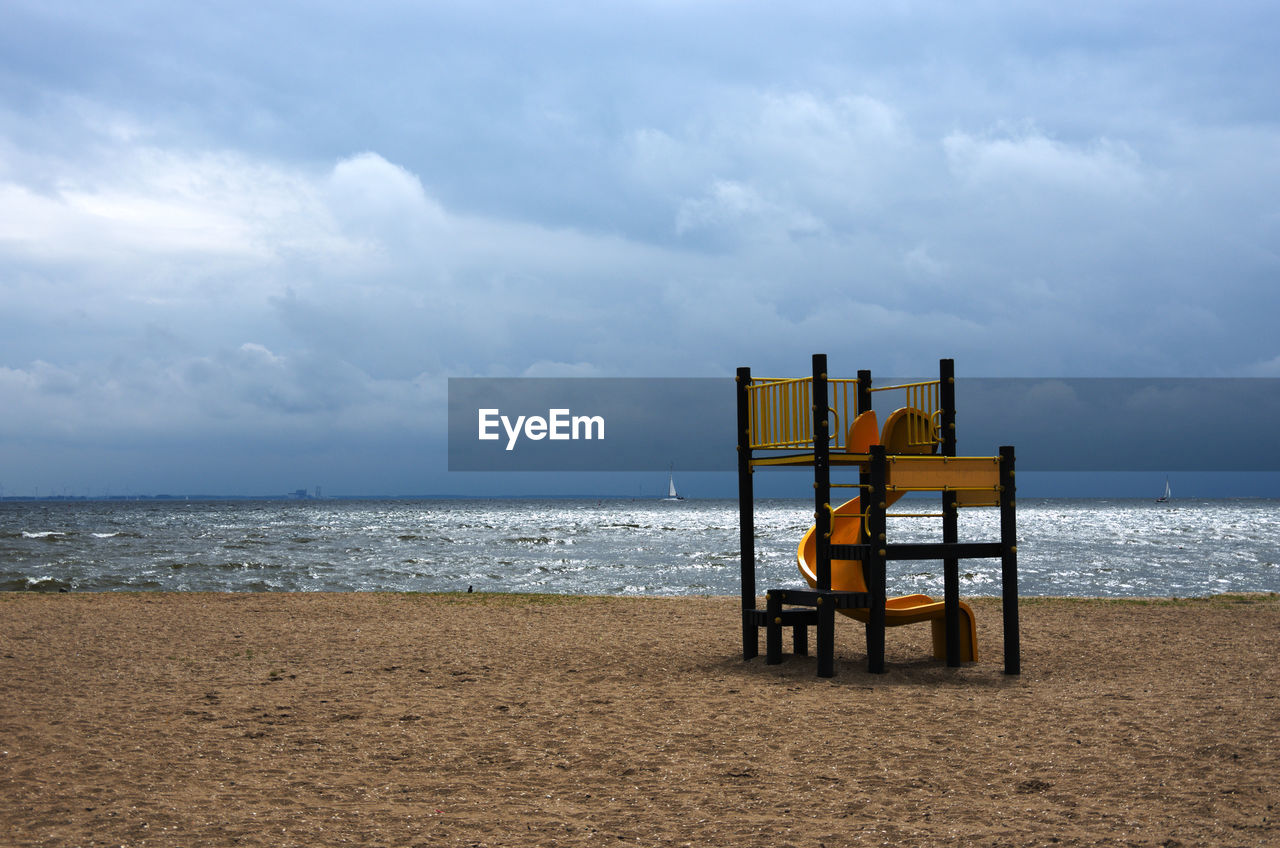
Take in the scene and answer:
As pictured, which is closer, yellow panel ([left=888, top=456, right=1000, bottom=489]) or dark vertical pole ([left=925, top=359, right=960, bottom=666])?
yellow panel ([left=888, top=456, right=1000, bottom=489])

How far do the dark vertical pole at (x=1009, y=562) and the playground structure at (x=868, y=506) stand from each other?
0.01 m

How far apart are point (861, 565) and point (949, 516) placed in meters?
1.16

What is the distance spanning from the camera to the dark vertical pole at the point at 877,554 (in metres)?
10.6

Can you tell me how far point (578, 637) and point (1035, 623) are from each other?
23.0ft

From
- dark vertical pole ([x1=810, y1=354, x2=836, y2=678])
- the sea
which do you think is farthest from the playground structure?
the sea

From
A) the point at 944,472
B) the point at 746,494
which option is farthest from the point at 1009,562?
the point at 746,494

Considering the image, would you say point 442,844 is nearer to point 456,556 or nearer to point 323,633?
point 323,633

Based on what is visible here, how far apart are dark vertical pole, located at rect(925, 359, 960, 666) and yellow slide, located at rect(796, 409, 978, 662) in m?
0.14

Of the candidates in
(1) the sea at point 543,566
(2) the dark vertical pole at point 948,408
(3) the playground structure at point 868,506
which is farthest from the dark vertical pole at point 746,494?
(1) the sea at point 543,566

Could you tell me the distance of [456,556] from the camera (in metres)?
41.1

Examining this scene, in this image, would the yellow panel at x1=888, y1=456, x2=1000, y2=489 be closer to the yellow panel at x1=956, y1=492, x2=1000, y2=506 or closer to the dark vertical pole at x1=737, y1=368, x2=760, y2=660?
the yellow panel at x1=956, y1=492, x2=1000, y2=506

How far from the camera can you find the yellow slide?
1155 centimetres

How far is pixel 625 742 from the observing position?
7934 mm

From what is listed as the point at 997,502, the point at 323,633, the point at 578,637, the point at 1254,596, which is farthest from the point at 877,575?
the point at 1254,596
